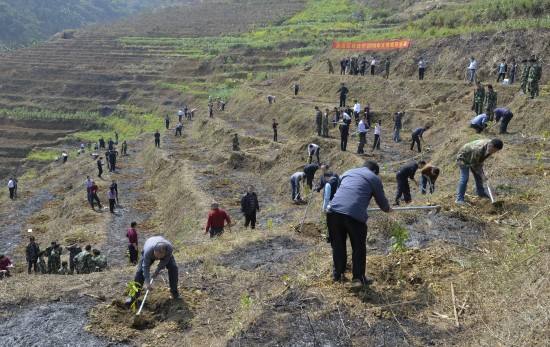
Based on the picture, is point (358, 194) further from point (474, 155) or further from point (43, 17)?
point (43, 17)

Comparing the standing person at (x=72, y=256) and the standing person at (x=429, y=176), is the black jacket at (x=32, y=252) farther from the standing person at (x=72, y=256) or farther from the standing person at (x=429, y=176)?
the standing person at (x=429, y=176)

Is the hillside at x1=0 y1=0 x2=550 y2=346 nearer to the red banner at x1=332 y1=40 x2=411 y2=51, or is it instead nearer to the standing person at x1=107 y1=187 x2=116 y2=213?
the standing person at x1=107 y1=187 x2=116 y2=213

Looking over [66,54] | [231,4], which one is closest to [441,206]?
[66,54]

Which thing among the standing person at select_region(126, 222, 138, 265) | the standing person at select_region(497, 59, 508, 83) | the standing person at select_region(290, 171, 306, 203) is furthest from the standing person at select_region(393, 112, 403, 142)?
the standing person at select_region(126, 222, 138, 265)

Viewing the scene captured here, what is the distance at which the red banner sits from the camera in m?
38.3

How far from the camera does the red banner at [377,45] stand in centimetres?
3831

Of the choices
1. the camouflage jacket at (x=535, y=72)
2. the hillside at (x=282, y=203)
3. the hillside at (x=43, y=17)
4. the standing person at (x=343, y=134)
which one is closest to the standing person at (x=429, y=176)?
the hillside at (x=282, y=203)

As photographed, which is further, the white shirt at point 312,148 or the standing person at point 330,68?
the standing person at point 330,68

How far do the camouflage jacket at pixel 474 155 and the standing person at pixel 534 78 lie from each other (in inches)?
480

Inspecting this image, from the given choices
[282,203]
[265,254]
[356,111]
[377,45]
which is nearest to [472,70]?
[356,111]

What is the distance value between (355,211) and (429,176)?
22.9 ft

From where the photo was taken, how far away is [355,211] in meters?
6.68

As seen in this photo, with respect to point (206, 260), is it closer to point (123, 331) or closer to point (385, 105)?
point (123, 331)

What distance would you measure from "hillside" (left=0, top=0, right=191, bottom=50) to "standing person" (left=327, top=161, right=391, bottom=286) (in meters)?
125
